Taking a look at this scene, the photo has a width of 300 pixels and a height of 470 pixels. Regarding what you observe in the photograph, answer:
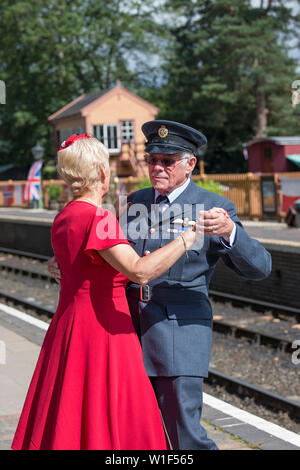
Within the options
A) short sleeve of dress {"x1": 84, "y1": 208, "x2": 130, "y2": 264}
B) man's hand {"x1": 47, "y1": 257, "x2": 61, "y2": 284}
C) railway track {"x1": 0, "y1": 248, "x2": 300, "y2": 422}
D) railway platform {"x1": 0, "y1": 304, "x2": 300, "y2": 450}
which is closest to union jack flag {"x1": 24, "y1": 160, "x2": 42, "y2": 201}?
railway track {"x1": 0, "y1": 248, "x2": 300, "y2": 422}

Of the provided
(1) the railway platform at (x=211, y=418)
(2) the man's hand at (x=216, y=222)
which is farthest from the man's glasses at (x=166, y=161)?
(1) the railway platform at (x=211, y=418)

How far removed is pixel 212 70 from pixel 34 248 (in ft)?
95.5

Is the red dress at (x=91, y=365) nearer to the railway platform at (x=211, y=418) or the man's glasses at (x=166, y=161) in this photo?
the man's glasses at (x=166, y=161)

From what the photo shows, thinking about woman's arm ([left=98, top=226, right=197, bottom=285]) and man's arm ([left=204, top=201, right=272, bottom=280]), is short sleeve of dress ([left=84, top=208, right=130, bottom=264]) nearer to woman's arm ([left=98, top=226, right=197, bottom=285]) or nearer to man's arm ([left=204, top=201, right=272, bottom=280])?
woman's arm ([left=98, top=226, right=197, bottom=285])

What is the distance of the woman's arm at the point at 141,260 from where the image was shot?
2.93m

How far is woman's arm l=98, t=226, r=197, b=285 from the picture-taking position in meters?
2.93

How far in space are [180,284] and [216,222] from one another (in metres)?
0.45

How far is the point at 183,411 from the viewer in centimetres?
315

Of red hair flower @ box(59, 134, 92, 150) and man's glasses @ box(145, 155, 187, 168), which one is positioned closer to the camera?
red hair flower @ box(59, 134, 92, 150)

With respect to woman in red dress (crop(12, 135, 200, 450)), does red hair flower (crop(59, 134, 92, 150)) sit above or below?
above

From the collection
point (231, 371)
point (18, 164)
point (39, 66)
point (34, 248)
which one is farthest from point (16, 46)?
point (231, 371)

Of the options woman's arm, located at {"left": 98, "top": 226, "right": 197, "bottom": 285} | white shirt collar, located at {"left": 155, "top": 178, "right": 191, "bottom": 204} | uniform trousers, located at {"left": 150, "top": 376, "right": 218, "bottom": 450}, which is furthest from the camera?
white shirt collar, located at {"left": 155, "top": 178, "right": 191, "bottom": 204}

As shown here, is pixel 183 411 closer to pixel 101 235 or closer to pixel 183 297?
pixel 183 297

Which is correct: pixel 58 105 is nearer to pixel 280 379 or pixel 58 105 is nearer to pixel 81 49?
pixel 81 49
